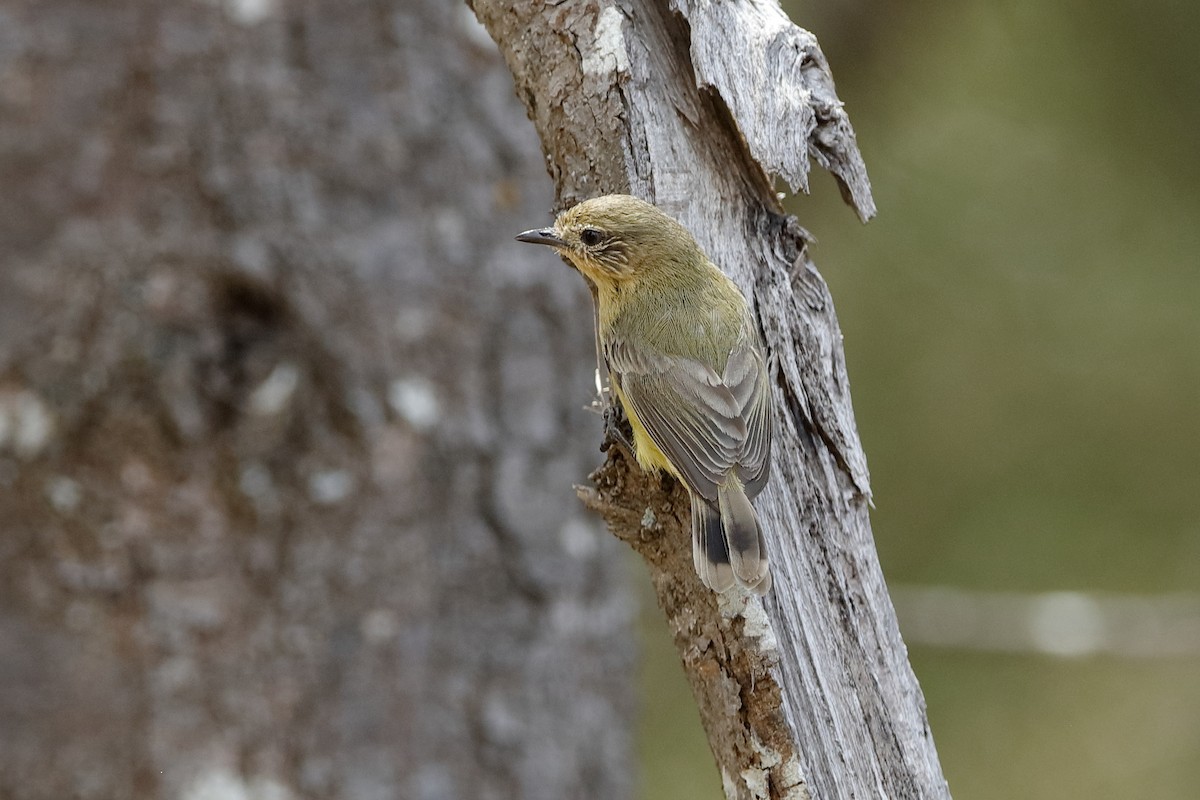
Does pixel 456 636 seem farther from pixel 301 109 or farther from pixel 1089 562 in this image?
pixel 1089 562

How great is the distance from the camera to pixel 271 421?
153 inches

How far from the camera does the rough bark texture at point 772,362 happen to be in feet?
8.53

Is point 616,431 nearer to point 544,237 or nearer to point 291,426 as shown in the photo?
point 544,237

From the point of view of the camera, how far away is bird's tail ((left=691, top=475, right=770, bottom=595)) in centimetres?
256

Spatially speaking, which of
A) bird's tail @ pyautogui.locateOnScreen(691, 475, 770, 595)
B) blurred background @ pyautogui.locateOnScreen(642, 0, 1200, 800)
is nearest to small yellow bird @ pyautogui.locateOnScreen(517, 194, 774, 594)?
bird's tail @ pyautogui.locateOnScreen(691, 475, 770, 595)

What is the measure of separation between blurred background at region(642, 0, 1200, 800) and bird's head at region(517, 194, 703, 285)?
7.55 ft

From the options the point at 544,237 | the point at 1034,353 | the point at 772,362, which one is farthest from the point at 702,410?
the point at 1034,353

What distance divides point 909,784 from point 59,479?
2453 millimetres

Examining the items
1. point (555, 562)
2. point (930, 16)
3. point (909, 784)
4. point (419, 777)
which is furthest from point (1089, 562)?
point (909, 784)

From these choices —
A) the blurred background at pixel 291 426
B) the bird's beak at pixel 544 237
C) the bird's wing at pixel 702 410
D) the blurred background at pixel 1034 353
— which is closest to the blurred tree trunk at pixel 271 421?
the blurred background at pixel 291 426

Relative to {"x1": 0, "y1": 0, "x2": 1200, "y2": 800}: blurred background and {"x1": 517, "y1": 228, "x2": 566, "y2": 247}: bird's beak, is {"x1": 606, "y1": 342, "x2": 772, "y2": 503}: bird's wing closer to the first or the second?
{"x1": 517, "y1": 228, "x2": 566, "y2": 247}: bird's beak

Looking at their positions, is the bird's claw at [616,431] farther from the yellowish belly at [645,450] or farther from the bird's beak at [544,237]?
the bird's beak at [544,237]

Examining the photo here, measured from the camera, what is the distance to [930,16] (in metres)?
5.63

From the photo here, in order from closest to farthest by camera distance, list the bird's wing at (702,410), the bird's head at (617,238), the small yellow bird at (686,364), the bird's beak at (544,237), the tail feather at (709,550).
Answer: the tail feather at (709,550)
the small yellow bird at (686,364)
the bird's wing at (702,410)
the bird's head at (617,238)
the bird's beak at (544,237)
